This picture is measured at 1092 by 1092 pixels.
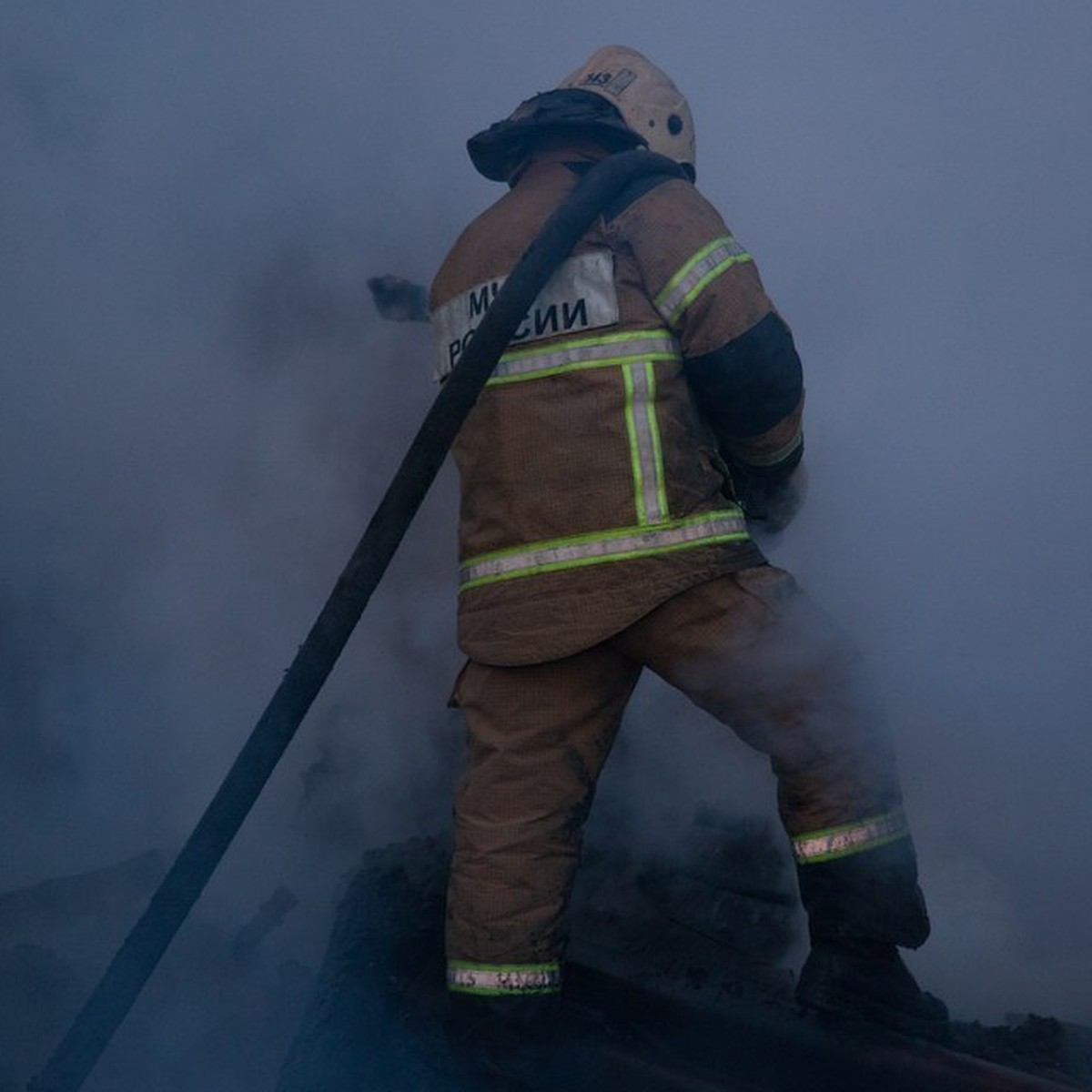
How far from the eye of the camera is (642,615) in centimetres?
246

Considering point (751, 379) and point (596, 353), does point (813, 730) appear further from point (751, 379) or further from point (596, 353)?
point (596, 353)

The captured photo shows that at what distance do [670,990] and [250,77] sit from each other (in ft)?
10.1

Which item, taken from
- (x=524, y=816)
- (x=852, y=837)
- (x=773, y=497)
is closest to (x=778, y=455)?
(x=773, y=497)

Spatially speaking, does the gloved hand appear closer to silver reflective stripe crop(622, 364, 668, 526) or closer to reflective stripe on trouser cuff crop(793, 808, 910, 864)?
silver reflective stripe crop(622, 364, 668, 526)

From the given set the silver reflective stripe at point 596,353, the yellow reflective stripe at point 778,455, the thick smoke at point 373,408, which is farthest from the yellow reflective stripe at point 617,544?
the thick smoke at point 373,408

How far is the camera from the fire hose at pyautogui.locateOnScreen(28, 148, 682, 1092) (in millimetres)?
2418

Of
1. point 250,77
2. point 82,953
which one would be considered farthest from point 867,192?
point 82,953

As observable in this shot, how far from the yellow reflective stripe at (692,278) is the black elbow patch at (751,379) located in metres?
0.11

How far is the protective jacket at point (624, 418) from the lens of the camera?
2.48 meters

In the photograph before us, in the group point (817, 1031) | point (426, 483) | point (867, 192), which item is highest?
point (867, 192)

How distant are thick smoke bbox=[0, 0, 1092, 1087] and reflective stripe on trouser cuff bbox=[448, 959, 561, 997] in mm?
1247

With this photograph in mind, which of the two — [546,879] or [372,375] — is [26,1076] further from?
[372,375]

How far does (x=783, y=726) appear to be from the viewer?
8.21 feet

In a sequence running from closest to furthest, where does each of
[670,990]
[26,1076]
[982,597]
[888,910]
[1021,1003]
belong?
[888,910], [670,990], [26,1076], [1021,1003], [982,597]
